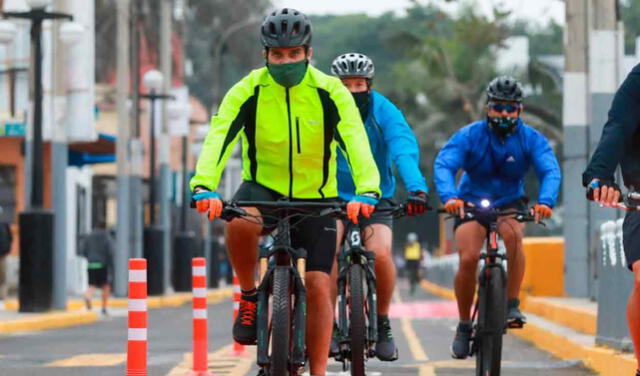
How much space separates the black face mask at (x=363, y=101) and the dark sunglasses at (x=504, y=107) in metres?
0.96

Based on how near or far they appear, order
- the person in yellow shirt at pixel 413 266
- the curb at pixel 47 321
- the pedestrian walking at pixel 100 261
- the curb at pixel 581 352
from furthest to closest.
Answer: the person in yellow shirt at pixel 413 266 < the pedestrian walking at pixel 100 261 < the curb at pixel 47 321 < the curb at pixel 581 352

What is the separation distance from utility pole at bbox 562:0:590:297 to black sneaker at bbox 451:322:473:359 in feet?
40.1

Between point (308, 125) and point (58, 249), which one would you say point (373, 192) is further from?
point (58, 249)

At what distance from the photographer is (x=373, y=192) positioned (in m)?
7.76

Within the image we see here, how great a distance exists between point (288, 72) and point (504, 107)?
10.5ft

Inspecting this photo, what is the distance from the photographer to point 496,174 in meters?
10.9

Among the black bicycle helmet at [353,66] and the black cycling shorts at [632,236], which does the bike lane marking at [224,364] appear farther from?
the black cycling shorts at [632,236]

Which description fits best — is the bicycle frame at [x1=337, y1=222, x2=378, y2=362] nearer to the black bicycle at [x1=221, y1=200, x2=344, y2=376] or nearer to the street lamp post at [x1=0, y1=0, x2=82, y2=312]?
the black bicycle at [x1=221, y1=200, x2=344, y2=376]

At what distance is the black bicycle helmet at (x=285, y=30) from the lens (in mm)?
7797

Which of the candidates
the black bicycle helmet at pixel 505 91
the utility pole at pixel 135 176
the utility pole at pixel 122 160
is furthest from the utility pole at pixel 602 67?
the utility pole at pixel 135 176

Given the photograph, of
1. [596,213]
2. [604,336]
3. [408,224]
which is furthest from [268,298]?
[408,224]

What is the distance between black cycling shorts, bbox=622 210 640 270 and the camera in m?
7.33

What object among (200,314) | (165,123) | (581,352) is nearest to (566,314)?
(581,352)

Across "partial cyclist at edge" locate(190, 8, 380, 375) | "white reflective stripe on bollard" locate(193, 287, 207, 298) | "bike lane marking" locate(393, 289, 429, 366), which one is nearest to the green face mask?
"partial cyclist at edge" locate(190, 8, 380, 375)
